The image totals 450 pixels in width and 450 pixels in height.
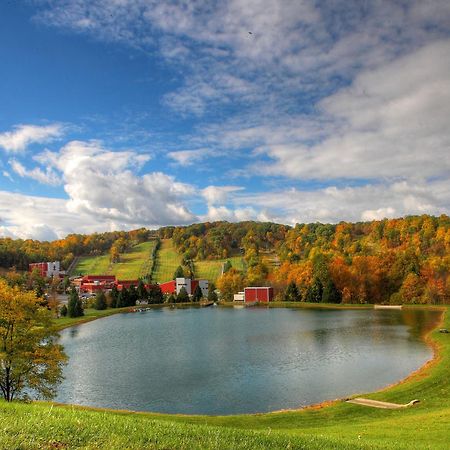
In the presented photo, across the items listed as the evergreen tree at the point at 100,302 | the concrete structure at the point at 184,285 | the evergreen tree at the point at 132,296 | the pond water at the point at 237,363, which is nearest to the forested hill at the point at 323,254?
the concrete structure at the point at 184,285

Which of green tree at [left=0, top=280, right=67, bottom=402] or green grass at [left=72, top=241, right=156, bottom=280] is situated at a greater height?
green grass at [left=72, top=241, right=156, bottom=280]

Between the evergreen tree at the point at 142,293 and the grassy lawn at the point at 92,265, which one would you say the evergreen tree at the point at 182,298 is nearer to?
the evergreen tree at the point at 142,293

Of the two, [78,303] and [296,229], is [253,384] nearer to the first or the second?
[78,303]

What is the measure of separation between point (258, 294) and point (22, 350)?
295 ft

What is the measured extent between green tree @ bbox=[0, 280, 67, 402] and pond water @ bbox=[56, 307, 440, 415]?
217 inches

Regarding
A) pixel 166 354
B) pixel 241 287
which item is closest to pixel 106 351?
pixel 166 354

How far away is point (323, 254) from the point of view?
109m

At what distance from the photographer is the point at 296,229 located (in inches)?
6905

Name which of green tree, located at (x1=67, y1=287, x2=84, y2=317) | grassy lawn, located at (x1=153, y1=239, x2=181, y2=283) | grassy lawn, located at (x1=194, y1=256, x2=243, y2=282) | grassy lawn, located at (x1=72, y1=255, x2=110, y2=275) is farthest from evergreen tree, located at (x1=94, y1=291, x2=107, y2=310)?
grassy lawn, located at (x1=72, y1=255, x2=110, y2=275)

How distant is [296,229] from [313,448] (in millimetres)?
167521

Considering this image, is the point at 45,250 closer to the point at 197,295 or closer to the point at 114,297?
the point at 114,297

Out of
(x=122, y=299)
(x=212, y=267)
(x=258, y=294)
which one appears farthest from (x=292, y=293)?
(x=212, y=267)

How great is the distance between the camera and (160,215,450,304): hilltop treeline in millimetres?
96312

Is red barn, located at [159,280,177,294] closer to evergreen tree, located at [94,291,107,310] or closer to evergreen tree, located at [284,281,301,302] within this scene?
evergreen tree, located at [94,291,107,310]
